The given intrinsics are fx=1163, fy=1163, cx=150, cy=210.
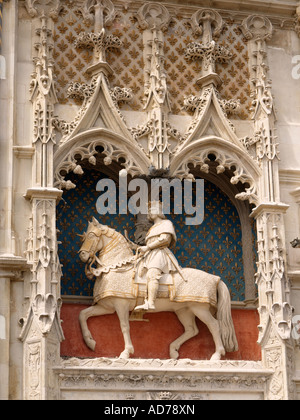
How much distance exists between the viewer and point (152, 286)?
15641 millimetres

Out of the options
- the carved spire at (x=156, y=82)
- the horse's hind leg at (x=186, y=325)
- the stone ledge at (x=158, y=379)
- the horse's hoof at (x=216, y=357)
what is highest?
the carved spire at (x=156, y=82)

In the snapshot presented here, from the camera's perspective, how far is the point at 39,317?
15125 millimetres

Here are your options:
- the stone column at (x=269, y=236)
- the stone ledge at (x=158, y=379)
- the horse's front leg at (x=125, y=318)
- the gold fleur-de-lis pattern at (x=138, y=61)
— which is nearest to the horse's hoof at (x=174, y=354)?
the stone ledge at (x=158, y=379)

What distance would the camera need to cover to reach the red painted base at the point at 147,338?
620 inches

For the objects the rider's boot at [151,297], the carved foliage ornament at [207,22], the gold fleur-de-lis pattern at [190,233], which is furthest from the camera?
the carved foliage ornament at [207,22]

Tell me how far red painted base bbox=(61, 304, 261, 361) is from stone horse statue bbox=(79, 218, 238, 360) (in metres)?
0.13

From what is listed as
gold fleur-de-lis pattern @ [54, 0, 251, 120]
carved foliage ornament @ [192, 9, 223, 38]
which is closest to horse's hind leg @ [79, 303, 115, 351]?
gold fleur-de-lis pattern @ [54, 0, 251, 120]

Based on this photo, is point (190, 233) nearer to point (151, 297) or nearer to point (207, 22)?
point (151, 297)

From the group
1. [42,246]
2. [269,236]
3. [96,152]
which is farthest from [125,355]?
[96,152]

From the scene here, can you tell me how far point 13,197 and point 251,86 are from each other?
4.04m

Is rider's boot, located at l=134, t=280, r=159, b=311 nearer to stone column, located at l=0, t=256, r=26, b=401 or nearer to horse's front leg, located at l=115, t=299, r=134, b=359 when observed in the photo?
horse's front leg, located at l=115, t=299, r=134, b=359

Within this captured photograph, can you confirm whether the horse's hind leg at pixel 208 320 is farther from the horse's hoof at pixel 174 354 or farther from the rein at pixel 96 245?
the rein at pixel 96 245

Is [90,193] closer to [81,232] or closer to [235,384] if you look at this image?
[81,232]

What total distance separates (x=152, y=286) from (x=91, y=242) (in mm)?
1099
